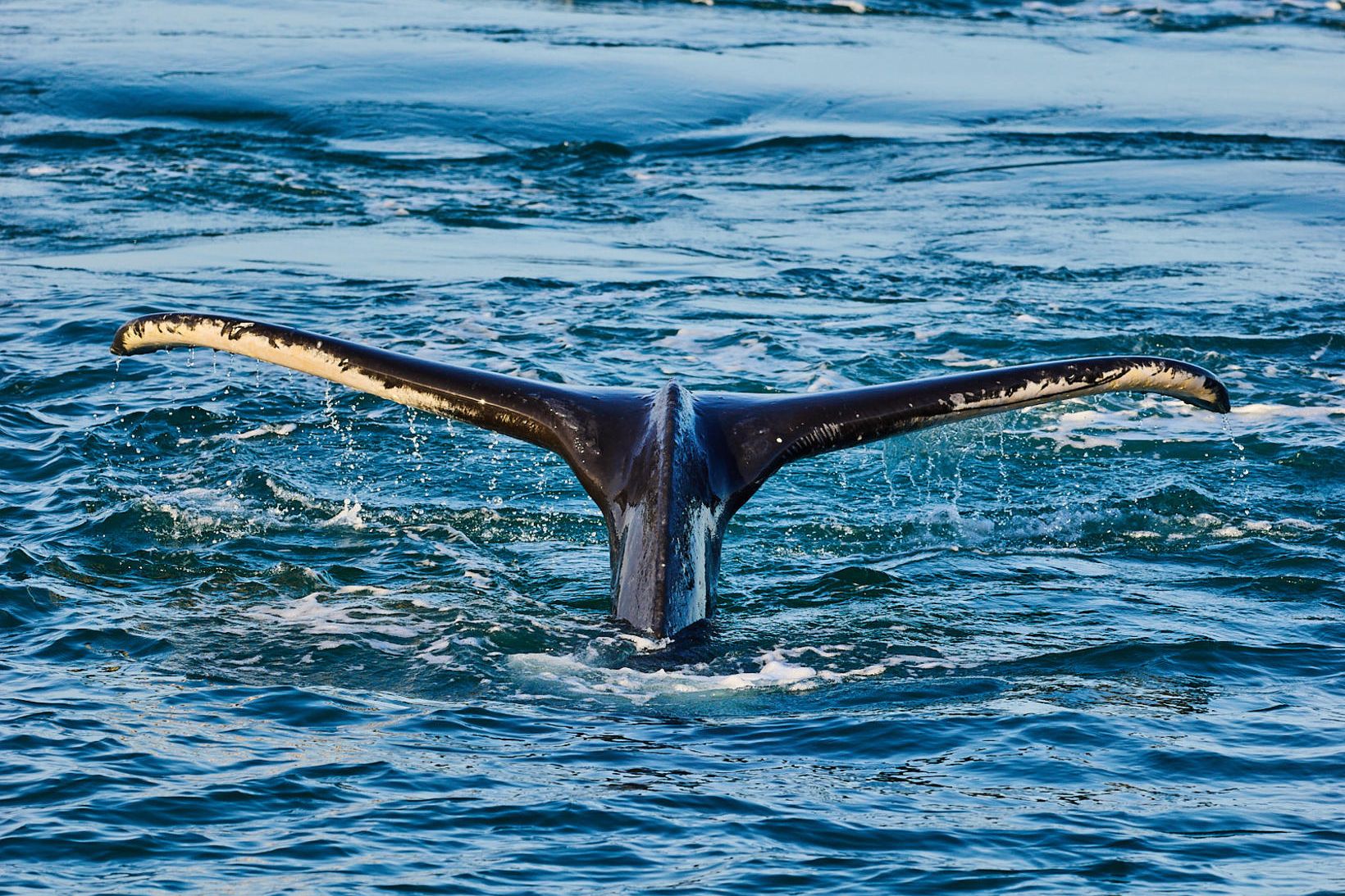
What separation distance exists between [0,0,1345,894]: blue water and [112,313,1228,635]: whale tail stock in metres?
0.61

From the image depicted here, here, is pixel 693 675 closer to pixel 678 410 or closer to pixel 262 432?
pixel 678 410

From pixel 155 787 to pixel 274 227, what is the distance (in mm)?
11204

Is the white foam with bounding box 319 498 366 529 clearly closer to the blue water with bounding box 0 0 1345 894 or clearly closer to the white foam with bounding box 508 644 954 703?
the blue water with bounding box 0 0 1345 894

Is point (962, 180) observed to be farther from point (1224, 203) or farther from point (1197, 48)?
point (1197, 48)

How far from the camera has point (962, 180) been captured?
1930cm

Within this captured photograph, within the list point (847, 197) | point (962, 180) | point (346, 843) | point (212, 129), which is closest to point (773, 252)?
point (847, 197)

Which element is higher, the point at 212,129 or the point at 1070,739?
the point at 212,129

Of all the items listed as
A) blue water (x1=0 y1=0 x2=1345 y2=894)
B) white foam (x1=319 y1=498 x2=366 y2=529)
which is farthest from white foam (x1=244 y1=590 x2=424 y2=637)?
white foam (x1=319 y1=498 x2=366 y2=529)

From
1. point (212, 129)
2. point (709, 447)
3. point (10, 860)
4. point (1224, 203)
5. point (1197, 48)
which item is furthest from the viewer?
point (1197, 48)

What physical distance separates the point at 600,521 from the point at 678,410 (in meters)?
2.44

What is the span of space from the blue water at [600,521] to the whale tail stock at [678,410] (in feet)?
2.00

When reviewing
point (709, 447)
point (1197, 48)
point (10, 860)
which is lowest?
point (10, 860)

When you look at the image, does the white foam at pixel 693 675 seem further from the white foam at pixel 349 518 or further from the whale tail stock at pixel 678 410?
the white foam at pixel 349 518

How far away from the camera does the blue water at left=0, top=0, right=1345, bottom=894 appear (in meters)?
5.86
